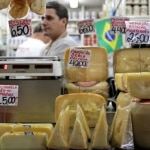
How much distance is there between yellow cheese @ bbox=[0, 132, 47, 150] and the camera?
109 cm

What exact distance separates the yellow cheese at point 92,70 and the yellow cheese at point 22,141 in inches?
24.6

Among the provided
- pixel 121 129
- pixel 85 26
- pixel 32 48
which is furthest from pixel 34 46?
pixel 121 129

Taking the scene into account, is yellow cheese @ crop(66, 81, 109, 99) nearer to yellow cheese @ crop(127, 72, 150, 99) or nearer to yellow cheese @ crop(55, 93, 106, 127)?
yellow cheese @ crop(55, 93, 106, 127)

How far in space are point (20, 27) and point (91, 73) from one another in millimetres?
466

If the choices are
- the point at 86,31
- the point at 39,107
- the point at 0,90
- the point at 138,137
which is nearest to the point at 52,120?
the point at 39,107

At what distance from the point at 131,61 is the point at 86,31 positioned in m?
0.49

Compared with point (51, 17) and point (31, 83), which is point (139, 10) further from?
point (31, 83)

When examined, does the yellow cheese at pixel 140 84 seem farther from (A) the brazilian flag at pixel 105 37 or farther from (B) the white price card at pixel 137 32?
(A) the brazilian flag at pixel 105 37

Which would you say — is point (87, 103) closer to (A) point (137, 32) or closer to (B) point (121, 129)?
(B) point (121, 129)

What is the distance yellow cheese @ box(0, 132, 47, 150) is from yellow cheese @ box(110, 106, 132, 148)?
11.2 inches

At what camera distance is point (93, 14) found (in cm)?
650

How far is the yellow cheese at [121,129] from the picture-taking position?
1109 mm

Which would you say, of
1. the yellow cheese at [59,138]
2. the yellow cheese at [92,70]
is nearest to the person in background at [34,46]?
the yellow cheese at [92,70]

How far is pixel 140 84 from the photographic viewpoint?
1.16 meters
